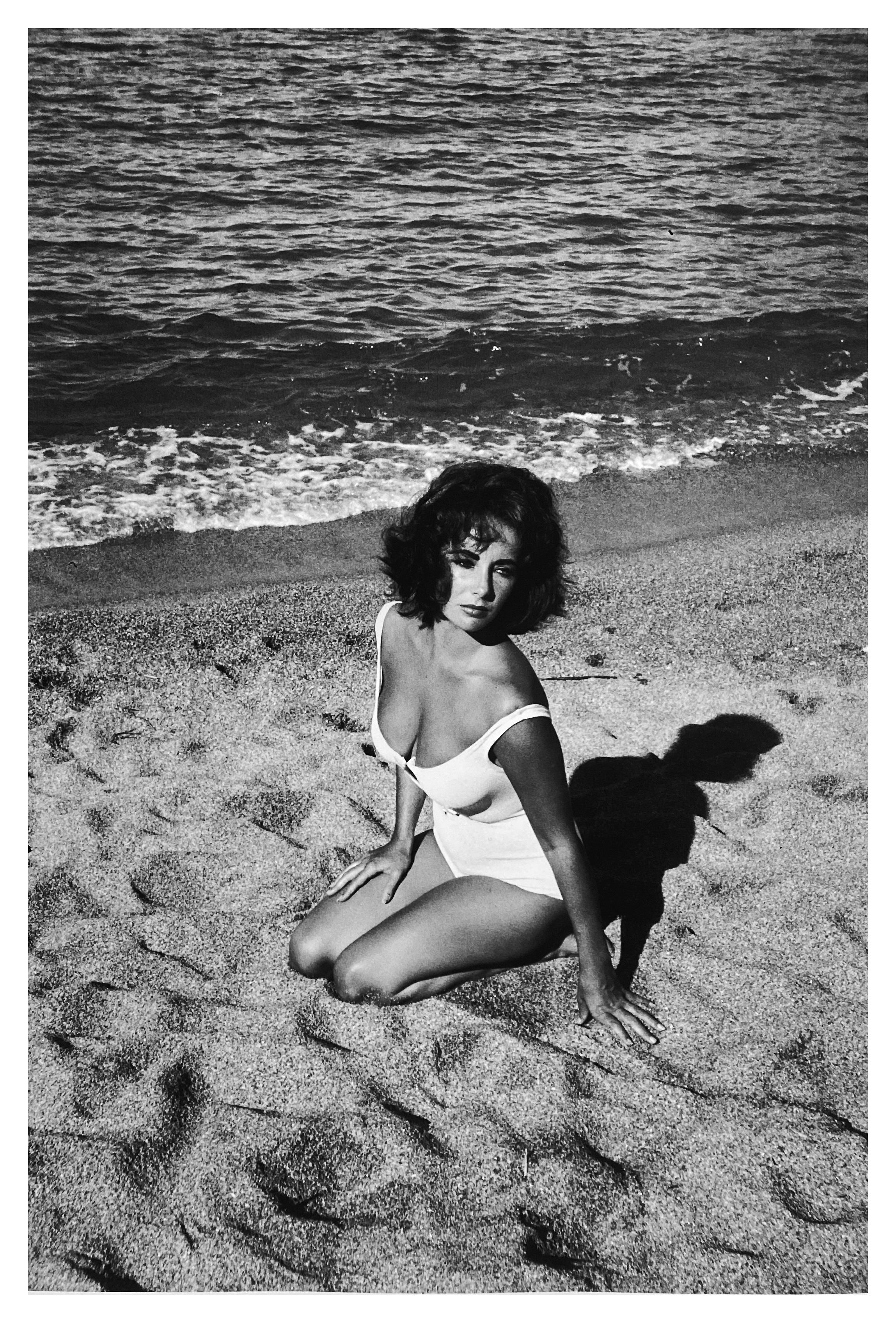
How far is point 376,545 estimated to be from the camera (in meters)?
5.64

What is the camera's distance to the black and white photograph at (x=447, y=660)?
237 centimetres

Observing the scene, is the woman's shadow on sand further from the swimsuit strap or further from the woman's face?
the woman's face

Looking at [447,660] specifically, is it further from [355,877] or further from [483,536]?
[355,877]

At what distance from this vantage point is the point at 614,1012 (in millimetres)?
2654

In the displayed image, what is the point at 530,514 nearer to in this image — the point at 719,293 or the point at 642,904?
the point at 642,904

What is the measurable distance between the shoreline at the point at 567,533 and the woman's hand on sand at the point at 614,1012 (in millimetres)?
3061

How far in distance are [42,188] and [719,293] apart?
4.93m

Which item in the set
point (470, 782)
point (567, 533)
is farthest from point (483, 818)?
point (567, 533)

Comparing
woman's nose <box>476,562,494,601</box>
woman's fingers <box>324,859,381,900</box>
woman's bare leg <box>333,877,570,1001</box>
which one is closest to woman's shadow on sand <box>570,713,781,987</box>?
woman's bare leg <box>333,877,570,1001</box>

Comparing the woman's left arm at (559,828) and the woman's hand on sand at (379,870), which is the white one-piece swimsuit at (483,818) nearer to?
the woman's left arm at (559,828)

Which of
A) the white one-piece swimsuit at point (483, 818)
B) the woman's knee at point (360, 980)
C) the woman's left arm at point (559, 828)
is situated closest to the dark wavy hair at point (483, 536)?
the white one-piece swimsuit at point (483, 818)

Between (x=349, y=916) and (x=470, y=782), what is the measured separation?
569mm

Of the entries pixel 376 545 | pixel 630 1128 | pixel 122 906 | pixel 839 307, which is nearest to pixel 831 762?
pixel 630 1128

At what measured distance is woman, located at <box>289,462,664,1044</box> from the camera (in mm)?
2521
